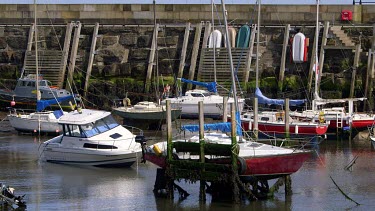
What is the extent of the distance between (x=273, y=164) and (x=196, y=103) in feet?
68.1

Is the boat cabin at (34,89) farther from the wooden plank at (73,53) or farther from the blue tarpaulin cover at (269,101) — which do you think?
the blue tarpaulin cover at (269,101)

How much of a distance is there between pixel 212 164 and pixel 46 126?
18196 mm

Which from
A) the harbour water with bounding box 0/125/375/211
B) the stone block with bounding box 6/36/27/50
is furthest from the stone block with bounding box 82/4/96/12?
the harbour water with bounding box 0/125/375/211

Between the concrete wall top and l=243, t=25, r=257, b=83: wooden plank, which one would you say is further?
the concrete wall top

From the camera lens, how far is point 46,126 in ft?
152

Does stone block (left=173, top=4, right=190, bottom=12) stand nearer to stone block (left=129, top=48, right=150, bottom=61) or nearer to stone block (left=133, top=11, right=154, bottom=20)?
stone block (left=133, top=11, right=154, bottom=20)

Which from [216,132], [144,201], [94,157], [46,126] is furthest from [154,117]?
[144,201]

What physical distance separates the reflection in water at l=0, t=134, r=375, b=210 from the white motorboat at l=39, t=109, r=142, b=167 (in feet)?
1.12

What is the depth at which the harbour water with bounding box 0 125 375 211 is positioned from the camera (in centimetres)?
2984

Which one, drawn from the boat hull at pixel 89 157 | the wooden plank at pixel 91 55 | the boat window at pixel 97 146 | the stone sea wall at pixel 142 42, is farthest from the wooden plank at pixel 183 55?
the boat window at pixel 97 146

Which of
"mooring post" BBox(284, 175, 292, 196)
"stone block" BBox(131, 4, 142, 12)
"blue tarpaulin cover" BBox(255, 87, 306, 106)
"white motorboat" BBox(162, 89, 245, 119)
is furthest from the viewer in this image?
"stone block" BBox(131, 4, 142, 12)

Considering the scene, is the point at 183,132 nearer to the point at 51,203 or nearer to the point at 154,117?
the point at 51,203

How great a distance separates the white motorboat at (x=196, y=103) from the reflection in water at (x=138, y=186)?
9574 millimetres

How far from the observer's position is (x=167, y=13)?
56.7 metres
